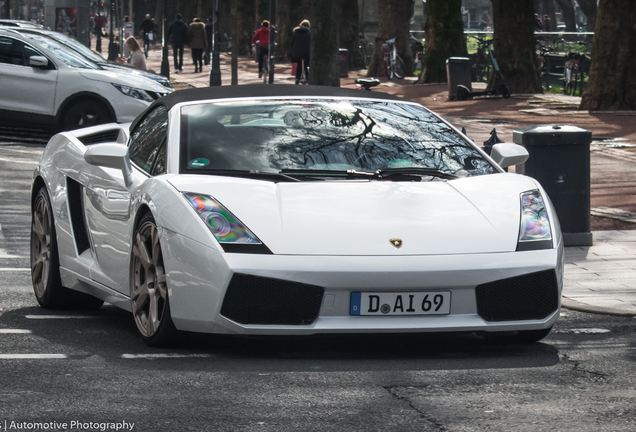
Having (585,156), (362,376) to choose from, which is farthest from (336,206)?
(585,156)

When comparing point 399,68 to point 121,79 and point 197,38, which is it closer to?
point 197,38

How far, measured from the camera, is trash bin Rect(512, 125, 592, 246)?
972 centimetres

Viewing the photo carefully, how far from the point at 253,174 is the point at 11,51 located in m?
13.6

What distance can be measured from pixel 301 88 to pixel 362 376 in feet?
7.78

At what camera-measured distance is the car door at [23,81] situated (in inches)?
701

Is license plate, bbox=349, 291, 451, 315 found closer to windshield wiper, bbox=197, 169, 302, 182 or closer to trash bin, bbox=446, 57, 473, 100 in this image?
windshield wiper, bbox=197, 169, 302, 182

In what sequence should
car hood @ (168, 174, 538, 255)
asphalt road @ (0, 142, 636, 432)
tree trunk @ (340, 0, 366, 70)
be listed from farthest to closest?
tree trunk @ (340, 0, 366, 70) < car hood @ (168, 174, 538, 255) < asphalt road @ (0, 142, 636, 432)

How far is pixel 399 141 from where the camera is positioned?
243 inches

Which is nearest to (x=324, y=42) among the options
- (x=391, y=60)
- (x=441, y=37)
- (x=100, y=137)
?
(x=441, y=37)

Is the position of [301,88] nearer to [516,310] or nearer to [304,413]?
[516,310]

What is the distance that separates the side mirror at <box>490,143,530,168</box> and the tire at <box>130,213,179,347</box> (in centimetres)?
210

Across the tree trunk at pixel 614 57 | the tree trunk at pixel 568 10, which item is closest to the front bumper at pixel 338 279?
the tree trunk at pixel 614 57

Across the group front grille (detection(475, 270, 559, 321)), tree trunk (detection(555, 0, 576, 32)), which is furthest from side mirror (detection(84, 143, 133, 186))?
tree trunk (detection(555, 0, 576, 32))

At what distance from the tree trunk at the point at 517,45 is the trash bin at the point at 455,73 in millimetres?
885
